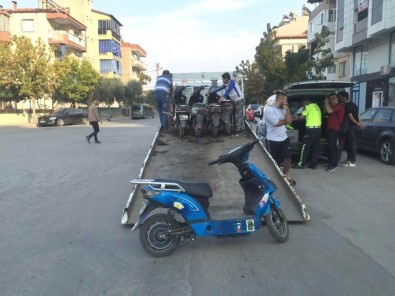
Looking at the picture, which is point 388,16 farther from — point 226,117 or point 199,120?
point 199,120

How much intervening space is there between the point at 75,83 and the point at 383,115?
34215mm

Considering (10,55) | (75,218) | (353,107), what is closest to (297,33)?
(10,55)

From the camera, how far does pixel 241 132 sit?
1034cm

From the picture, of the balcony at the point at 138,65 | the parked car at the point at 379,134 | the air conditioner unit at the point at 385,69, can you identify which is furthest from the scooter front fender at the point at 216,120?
the balcony at the point at 138,65

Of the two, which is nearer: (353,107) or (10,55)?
(353,107)

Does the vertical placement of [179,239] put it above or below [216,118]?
below

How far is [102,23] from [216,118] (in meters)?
64.1

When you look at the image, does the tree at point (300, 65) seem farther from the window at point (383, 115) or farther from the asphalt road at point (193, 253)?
the asphalt road at point (193, 253)

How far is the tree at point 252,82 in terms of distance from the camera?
3753 centimetres

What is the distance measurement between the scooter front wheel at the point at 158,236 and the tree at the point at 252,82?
32655mm

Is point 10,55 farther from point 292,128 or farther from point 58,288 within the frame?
point 58,288

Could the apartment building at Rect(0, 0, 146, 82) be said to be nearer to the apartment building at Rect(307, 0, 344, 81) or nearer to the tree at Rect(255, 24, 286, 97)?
the tree at Rect(255, 24, 286, 97)

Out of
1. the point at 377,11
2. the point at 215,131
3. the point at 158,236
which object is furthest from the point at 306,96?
the point at 377,11

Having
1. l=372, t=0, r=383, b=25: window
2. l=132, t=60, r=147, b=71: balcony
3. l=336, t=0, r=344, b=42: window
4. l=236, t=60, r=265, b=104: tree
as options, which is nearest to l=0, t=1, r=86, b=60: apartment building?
l=236, t=60, r=265, b=104: tree
